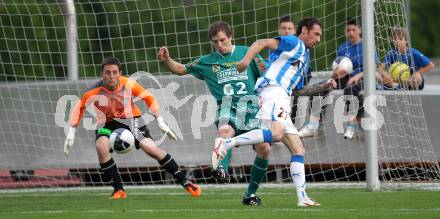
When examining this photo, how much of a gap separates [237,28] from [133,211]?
21.7 feet

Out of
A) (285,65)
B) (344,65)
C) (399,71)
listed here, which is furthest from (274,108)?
(344,65)

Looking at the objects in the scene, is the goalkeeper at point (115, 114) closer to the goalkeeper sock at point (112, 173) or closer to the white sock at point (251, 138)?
the goalkeeper sock at point (112, 173)

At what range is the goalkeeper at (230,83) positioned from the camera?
11141mm

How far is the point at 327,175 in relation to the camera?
50.4 ft

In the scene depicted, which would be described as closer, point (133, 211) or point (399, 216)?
point (399, 216)

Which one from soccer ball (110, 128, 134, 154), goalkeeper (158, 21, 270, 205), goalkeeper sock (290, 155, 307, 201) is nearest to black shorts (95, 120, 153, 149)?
soccer ball (110, 128, 134, 154)

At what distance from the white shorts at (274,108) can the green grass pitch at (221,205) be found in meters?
0.79

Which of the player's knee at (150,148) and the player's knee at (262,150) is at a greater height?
the player's knee at (262,150)

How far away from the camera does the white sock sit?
10438mm

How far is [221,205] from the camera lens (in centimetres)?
1121

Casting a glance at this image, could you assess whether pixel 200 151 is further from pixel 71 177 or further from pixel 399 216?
pixel 399 216

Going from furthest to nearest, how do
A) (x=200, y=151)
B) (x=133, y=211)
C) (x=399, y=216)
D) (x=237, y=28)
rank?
(x=237, y=28)
(x=200, y=151)
(x=133, y=211)
(x=399, y=216)

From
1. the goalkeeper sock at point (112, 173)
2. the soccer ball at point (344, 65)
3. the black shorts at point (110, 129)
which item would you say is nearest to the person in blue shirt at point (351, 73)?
the soccer ball at point (344, 65)

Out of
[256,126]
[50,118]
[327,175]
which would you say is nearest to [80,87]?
[50,118]
